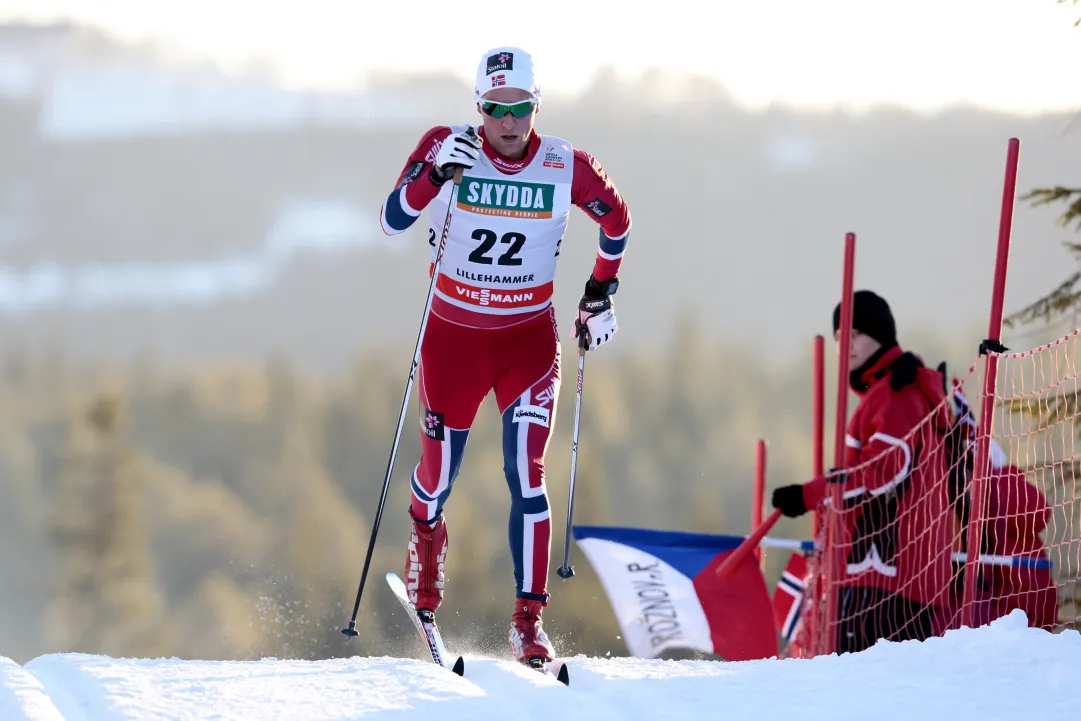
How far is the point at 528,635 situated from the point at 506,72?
194 cm

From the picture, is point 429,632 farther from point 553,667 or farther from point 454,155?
point 454,155

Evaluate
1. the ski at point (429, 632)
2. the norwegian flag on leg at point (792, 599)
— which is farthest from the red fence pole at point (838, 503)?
the ski at point (429, 632)

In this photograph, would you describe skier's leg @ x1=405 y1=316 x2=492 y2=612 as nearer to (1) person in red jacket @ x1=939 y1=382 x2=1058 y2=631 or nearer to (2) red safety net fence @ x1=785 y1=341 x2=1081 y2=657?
(2) red safety net fence @ x1=785 y1=341 x2=1081 y2=657

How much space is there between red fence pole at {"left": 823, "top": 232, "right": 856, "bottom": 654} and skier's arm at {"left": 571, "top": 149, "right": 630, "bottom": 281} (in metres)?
1.21

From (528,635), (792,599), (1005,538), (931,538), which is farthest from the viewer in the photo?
(792,599)

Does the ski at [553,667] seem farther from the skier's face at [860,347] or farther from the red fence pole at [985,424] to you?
the skier's face at [860,347]

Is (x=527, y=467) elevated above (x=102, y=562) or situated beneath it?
elevated above

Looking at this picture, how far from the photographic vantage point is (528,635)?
4594mm

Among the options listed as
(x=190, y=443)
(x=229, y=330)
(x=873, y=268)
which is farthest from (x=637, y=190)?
(x=190, y=443)

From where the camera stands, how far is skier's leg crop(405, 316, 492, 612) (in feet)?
15.8

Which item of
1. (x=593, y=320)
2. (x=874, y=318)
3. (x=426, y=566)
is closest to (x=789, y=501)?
(x=874, y=318)

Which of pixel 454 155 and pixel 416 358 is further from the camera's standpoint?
pixel 416 358

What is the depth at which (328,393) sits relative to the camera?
2916 centimetres

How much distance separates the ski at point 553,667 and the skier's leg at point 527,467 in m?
0.11
